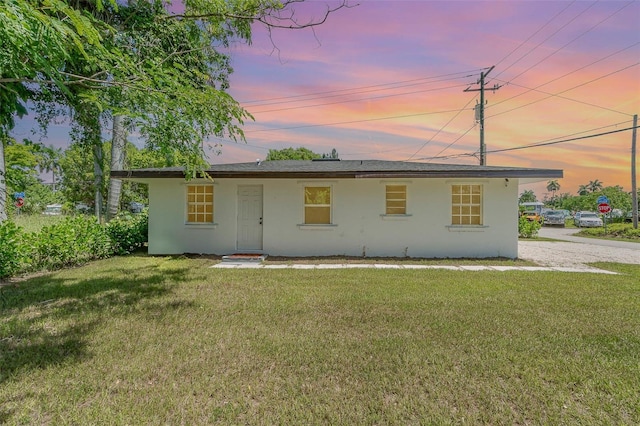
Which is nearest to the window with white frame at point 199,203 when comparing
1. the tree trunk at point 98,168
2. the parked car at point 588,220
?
the tree trunk at point 98,168

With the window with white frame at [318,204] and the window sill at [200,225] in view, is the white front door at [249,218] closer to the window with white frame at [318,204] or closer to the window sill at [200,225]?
the window sill at [200,225]

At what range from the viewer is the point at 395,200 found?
955 cm

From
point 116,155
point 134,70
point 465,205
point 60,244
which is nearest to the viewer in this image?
point 134,70

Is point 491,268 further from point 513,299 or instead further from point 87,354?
point 87,354

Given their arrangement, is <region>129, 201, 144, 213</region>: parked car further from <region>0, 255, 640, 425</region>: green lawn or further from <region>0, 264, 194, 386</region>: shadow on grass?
<region>0, 255, 640, 425</region>: green lawn

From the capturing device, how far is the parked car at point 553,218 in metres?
30.4

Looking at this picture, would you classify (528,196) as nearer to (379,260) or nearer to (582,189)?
(582,189)

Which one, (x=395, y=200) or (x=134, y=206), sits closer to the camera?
(x=395, y=200)

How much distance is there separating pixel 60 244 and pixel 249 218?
471 centimetres

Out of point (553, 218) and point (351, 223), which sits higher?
point (351, 223)

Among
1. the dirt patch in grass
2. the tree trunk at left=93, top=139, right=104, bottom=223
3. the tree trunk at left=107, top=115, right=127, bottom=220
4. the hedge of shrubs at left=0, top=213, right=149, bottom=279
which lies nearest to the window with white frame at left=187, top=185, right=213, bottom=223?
the dirt patch in grass

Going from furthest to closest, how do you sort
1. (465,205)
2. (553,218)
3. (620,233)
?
1. (553,218)
2. (620,233)
3. (465,205)

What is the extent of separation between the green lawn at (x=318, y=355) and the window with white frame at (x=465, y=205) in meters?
3.76

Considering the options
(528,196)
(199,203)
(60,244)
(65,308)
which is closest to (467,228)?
(199,203)
